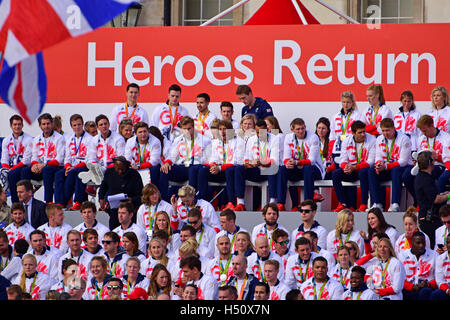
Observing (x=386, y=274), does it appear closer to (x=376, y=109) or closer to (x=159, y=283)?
(x=159, y=283)

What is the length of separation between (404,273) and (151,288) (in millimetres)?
2883

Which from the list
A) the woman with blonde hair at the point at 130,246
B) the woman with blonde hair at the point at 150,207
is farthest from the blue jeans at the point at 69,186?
the woman with blonde hair at the point at 130,246

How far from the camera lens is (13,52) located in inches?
278

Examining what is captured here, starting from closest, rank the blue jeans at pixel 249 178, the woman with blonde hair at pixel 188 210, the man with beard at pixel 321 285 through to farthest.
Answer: the man with beard at pixel 321 285 < the woman with blonde hair at pixel 188 210 < the blue jeans at pixel 249 178

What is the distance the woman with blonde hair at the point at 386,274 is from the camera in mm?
12242

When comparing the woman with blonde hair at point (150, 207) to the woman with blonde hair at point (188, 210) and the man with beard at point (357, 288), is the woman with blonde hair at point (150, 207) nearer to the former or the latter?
the woman with blonde hair at point (188, 210)

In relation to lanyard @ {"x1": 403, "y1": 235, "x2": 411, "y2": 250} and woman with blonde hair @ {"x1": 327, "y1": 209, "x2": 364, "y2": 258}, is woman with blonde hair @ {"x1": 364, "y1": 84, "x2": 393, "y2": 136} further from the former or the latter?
lanyard @ {"x1": 403, "y1": 235, "x2": 411, "y2": 250}

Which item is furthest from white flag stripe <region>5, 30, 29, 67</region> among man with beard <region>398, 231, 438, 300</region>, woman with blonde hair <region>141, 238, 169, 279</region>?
man with beard <region>398, 231, 438, 300</region>

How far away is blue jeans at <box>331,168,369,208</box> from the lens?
47.7 ft

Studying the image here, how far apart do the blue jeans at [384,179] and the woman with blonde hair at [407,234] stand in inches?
44.8

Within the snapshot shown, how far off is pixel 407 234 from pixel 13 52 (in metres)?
7.10

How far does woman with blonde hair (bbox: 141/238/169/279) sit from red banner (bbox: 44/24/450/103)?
5144 millimetres
